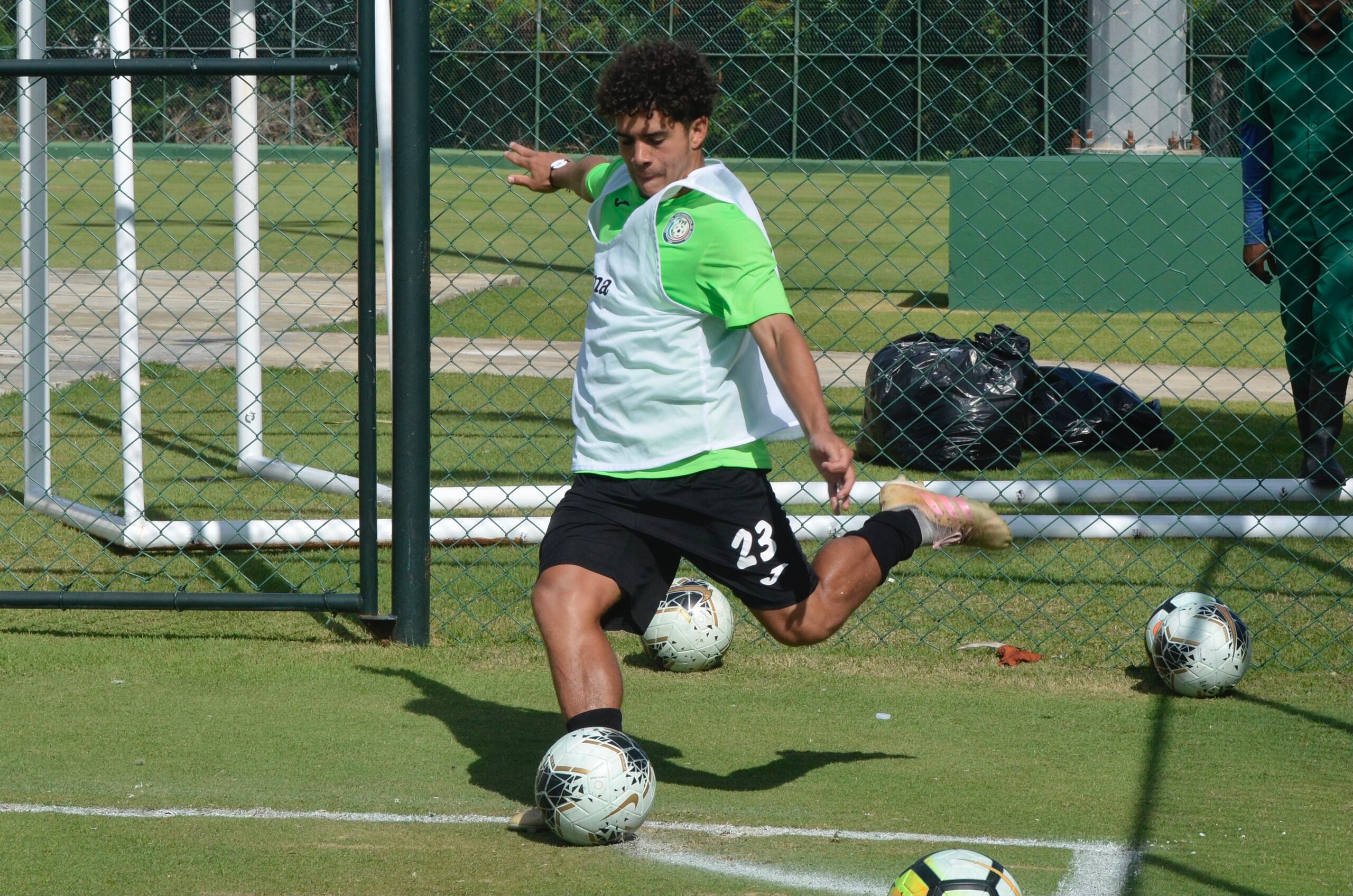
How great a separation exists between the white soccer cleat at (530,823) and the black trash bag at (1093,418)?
4948 mm

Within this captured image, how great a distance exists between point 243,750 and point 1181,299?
39.1 feet

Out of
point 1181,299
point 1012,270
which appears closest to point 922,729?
point 1012,270

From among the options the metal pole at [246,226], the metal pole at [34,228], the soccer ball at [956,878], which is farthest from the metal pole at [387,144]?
the soccer ball at [956,878]

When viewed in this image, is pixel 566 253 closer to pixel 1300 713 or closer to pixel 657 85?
pixel 1300 713

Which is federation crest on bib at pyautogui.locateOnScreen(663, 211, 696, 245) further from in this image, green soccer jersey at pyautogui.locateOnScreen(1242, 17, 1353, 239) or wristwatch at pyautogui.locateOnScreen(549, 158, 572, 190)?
green soccer jersey at pyautogui.locateOnScreen(1242, 17, 1353, 239)

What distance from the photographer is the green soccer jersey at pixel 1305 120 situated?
237 inches

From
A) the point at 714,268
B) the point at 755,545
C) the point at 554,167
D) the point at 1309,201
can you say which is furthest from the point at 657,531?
the point at 1309,201

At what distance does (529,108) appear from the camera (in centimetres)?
2041

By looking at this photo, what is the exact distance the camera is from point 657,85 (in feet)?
11.1

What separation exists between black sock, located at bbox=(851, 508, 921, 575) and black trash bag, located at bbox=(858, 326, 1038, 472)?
335 centimetres

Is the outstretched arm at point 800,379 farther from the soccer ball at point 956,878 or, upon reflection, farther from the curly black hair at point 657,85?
the soccer ball at point 956,878

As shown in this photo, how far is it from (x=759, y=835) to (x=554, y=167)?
189 centimetres

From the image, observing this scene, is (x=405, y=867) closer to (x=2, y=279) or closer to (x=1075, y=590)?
(x=1075, y=590)

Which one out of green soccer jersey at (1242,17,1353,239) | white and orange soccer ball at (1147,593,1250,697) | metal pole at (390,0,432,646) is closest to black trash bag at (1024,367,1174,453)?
green soccer jersey at (1242,17,1353,239)
